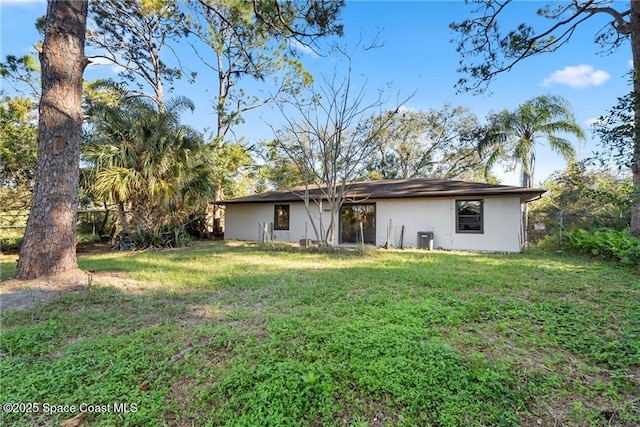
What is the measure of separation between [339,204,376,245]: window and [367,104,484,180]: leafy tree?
31.7 feet

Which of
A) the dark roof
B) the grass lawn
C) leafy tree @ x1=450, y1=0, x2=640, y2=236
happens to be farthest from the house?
the grass lawn

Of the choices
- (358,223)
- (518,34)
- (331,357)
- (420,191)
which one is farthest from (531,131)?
(331,357)

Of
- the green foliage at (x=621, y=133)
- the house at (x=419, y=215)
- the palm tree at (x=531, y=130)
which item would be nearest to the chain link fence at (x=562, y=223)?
the house at (x=419, y=215)

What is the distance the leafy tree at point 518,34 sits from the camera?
823 cm

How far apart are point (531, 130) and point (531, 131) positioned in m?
0.06

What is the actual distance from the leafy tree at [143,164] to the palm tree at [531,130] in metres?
14.6

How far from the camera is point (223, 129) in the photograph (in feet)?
55.6

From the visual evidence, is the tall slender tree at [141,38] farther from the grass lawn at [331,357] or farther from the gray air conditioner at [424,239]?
the grass lawn at [331,357]

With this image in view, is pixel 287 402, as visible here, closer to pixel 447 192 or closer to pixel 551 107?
pixel 447 192

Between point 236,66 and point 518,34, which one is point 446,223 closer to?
point 518,34

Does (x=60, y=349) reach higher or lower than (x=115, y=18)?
lower

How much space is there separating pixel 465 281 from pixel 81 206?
46.7ft

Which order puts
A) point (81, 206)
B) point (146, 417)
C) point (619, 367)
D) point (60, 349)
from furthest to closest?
point (81, 206) < point (60, 349) < point (619, 367) < point (146, 417)

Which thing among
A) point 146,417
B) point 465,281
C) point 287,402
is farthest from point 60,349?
point 465,281
